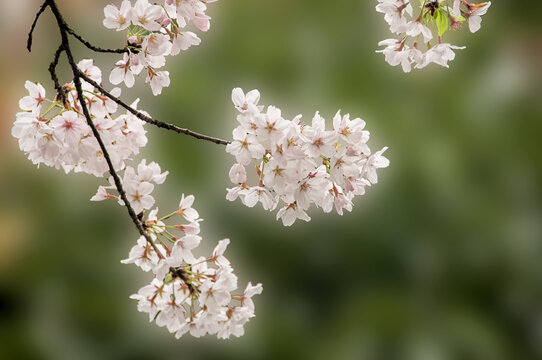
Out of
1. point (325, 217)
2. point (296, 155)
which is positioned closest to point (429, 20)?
point (296, 155)

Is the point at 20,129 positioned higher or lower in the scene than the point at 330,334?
lower

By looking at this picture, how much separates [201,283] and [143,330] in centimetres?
264

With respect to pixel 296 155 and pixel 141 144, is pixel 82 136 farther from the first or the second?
pixel 296 155

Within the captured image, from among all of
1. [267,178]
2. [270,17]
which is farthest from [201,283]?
[270,17]

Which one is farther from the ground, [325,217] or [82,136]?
[325,217]

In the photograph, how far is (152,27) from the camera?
0.70m

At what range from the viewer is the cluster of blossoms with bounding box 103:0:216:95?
699 millimetres

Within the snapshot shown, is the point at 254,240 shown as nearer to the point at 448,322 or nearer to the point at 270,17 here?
the point at 448,322

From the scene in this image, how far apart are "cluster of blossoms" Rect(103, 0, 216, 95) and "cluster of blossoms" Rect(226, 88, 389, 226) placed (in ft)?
0.36

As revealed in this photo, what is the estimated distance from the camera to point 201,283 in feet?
2.28

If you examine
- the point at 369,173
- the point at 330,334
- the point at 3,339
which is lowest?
the point at 369,173

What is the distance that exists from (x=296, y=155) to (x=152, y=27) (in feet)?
0.68

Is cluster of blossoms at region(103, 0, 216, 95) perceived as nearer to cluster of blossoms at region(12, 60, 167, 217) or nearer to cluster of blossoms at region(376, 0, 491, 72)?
cluster of blossoms at region(12, 60, 167, 217)

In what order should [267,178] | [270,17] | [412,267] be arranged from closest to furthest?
[267,178] → [412,267] → [270,17]
